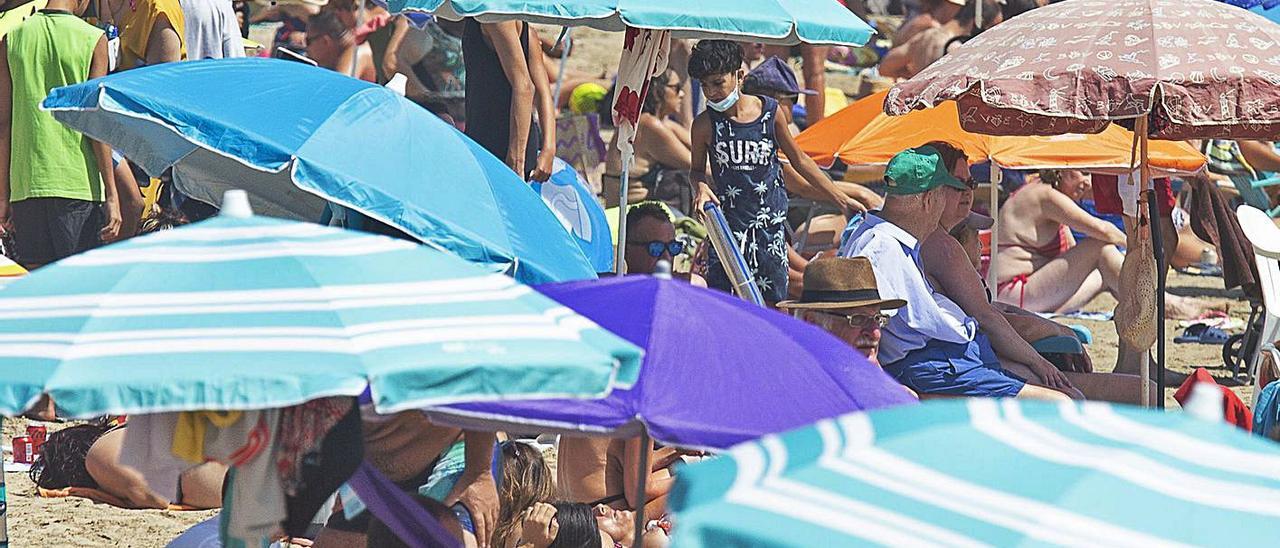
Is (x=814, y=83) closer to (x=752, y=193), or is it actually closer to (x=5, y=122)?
(x=752, y=193)

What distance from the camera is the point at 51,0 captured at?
6598mm

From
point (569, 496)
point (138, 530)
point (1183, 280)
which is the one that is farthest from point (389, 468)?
point (1183, 280)

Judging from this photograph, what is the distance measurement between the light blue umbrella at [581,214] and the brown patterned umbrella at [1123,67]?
1547 millimetres

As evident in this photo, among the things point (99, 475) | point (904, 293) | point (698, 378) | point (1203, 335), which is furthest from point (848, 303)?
point (1203, 335)

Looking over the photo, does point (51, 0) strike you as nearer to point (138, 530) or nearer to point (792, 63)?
point (138, 530)

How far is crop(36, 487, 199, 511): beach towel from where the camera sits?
5.52 meters

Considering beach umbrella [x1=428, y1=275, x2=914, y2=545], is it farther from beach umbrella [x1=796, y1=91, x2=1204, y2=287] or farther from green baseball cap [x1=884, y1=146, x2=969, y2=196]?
beach umbrella [x1=796, y1=91, x2=1204, y2=287]

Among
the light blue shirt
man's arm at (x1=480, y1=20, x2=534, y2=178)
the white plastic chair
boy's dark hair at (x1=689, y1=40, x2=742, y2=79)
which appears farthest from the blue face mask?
the white plastic chair

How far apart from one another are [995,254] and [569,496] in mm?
3641

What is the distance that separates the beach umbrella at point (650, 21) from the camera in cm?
534

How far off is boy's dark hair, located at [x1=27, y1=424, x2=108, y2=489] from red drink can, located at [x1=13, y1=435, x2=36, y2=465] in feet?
1.22

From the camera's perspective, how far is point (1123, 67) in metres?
5.18

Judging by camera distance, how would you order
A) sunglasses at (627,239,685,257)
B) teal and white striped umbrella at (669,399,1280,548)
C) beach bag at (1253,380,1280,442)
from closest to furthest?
teal and white striped umbrella at (669,399,1280,548)
beach bag at (1253,380,1280,442)
sunglasses at (627,239,685,257)

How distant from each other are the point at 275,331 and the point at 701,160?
5070 millimetres
